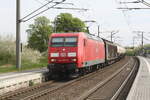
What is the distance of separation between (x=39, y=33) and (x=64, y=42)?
72277mm

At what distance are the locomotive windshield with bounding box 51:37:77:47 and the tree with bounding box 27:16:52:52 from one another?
6421 centimetres

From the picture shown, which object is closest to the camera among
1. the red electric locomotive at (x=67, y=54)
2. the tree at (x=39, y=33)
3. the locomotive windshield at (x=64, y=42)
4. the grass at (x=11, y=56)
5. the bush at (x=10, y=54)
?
the red electric locomotive at (x=67, y=54)

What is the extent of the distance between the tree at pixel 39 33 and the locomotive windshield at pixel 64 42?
64214 mm

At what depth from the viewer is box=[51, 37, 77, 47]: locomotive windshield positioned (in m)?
24.7

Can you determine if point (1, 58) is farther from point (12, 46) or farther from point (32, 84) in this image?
point (32, 84)

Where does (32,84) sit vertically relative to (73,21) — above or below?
below

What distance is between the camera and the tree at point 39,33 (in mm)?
92125

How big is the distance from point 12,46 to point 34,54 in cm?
509

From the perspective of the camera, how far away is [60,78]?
26.9m

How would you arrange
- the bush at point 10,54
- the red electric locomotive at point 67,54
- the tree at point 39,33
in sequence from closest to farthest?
the red electric locomotive at point 67,54 → the bush at point 10,54 → the tree at point 39,33

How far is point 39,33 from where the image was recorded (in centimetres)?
9656

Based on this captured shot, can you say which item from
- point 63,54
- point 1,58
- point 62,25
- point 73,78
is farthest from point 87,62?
point 62,25

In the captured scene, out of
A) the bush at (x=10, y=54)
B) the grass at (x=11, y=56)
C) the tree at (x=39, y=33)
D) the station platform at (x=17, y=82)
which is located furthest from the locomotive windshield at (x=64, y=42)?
the tree at (x=39, y=33)

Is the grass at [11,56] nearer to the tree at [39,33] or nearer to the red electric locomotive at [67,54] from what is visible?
the red electric locomotive at [67,54]
